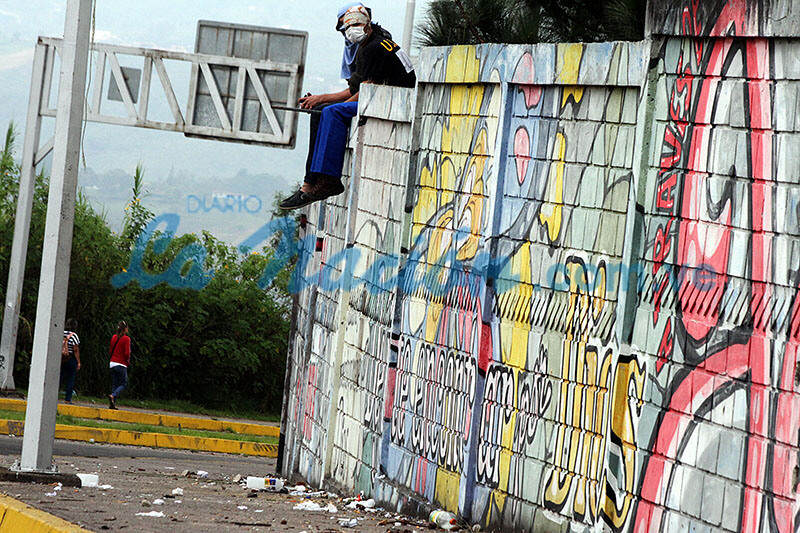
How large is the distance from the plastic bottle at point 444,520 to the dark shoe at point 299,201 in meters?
4.16

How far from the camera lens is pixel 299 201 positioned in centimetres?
1121

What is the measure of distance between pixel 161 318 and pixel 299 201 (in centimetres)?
1693

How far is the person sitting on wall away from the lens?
34.4 feet

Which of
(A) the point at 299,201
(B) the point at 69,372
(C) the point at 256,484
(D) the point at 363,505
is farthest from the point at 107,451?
(D) the point at 363,505

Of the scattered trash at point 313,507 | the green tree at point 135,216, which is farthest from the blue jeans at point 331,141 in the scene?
the green tree at point 135,216

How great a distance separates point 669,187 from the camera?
18.7 ft

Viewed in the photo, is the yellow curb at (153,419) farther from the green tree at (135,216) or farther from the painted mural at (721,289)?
the painted mural at (721,289)

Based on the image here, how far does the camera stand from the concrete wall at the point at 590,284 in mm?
5051

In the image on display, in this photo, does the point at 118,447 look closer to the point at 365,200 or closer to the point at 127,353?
the point at 127,353

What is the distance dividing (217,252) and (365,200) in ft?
69.2

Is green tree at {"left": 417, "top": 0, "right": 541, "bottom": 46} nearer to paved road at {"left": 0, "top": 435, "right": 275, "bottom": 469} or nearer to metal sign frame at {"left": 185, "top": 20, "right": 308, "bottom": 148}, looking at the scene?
metal sign frame at {"left": 185, "top": 20, "right": 308, "bottom": 148}

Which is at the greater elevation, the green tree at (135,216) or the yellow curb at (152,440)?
the green tree at (135,216)

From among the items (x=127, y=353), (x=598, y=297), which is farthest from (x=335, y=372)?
(x=127, y=353)

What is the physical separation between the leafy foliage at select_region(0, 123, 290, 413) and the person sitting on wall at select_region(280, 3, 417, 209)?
51.4ft
